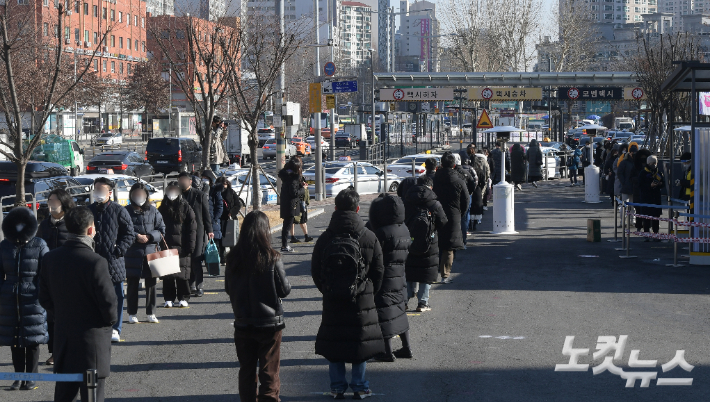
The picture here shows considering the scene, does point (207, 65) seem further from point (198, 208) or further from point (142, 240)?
point (142, 240)

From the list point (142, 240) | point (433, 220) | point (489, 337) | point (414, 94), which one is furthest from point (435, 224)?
point (414, 94)

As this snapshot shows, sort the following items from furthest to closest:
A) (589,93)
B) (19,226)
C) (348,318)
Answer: (589,93) < (19,226) < (348,318)

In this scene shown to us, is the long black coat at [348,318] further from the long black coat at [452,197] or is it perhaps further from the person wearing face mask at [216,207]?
the person wearing face mask at [216,207]

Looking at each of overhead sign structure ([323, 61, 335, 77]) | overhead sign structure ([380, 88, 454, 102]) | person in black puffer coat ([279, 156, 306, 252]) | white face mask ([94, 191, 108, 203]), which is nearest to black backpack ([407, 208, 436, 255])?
white face mask ([94, 191, 108, 203])

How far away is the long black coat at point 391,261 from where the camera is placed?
295 inches

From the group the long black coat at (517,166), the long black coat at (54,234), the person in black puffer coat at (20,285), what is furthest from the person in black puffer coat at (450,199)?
the long black coat at (517,166)

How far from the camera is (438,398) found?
22.6ft

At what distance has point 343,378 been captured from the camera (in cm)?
683

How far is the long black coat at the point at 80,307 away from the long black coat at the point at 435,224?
4515 mm

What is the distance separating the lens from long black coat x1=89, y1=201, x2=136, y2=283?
27.9ft

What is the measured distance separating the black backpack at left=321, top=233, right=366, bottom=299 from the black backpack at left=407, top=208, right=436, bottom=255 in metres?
2.99

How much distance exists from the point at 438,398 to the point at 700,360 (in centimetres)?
282

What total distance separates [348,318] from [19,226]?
2.76 m

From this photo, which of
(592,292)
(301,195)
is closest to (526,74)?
(301,195)
